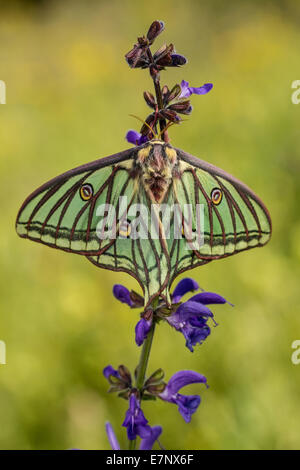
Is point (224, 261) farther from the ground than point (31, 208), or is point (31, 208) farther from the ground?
point (31, 208)

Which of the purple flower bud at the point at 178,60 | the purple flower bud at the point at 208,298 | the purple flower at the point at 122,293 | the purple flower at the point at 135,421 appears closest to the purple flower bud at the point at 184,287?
the purple flower bud at the point at 208,298

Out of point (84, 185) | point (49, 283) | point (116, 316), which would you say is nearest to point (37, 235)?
point (84, 185)

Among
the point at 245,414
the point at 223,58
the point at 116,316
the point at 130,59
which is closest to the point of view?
the point at 130,59

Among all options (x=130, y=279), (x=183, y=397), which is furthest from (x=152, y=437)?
(x=130, y=279)

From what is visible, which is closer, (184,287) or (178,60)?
(178,60)

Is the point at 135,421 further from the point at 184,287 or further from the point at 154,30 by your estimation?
the point at 154,30

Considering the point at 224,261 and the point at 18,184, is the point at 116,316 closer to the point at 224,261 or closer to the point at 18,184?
the point at 224,261

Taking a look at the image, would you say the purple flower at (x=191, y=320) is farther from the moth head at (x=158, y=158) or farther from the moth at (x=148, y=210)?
the moth head at (x=158, y=158)
